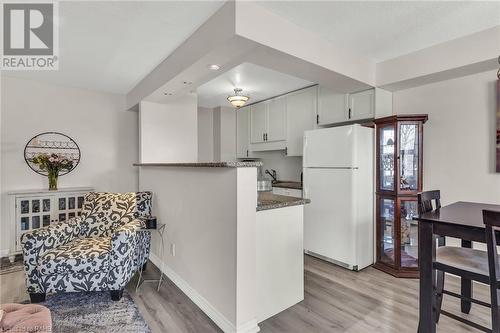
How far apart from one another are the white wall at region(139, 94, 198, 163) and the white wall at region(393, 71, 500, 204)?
308 cm

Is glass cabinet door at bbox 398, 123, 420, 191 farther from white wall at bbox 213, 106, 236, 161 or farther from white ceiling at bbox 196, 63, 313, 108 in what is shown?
white wall at bbox 213, 106, 236, 161

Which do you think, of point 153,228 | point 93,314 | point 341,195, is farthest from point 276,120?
point 93,314

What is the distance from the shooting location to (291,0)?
192cm

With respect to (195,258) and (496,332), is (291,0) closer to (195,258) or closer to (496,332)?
(195,258)

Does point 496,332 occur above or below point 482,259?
below

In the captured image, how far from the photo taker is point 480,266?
1.68 m

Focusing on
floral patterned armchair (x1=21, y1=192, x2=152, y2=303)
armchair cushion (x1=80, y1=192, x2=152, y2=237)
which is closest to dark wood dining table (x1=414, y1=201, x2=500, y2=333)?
floral patterned armchair (x1=21, y1=192, x2=152, y2=303)

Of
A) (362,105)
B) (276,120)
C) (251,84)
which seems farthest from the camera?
(276,120)

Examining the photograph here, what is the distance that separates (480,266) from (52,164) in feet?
15.2

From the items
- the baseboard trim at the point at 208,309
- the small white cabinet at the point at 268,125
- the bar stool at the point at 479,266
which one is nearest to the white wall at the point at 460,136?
the bar stool at the point at 479,266

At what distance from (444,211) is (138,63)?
11.0 ft

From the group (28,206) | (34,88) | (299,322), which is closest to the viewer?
(299,322)

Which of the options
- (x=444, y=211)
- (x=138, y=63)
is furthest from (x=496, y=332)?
(x=138, y=63)

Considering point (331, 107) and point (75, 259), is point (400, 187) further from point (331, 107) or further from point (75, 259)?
point (75, 259)
